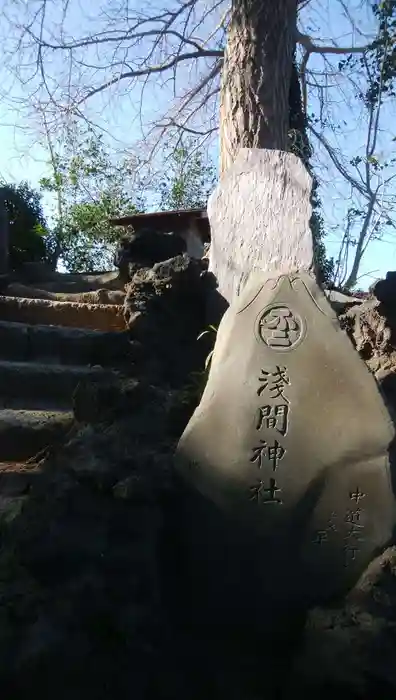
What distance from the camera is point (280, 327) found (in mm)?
2924

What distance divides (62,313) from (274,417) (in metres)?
2.50

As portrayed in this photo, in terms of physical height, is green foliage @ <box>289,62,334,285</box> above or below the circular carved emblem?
above

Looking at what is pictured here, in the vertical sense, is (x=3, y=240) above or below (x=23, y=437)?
above

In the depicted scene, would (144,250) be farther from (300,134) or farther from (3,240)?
(300,134)

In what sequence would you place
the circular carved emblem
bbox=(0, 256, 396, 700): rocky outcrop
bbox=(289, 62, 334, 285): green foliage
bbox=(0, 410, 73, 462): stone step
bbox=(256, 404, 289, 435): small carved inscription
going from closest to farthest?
bbox=(0, 256, 396, 700): rocky outcrop, bbox=(256, 404, 289, 435): small carved inscription, the circular carved emblem, bbox=(0, 410, 73, 462): stone step, bbox=(289, 62, 334, 285): green foliage

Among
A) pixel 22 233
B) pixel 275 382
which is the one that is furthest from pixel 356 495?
pixel 22 233

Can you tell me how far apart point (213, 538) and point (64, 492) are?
0.60m

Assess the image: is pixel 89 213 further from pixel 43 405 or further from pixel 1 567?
pixel 1 567

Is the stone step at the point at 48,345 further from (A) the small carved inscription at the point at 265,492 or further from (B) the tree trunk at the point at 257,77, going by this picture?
(B) the tree trunk at the point at 257,77

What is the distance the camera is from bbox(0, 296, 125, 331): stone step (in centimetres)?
483

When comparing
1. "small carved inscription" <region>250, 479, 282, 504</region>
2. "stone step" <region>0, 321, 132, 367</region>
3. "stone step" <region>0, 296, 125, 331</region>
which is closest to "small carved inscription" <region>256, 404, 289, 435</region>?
"small carved inscription" <region>250, 479, 282, 504</region>

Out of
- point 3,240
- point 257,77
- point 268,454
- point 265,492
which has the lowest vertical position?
point 265,492

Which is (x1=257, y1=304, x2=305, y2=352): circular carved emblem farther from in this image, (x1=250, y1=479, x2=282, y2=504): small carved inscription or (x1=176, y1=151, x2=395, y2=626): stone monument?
(x1=250, y1=479, x2=282, y2=504): small carved inscription

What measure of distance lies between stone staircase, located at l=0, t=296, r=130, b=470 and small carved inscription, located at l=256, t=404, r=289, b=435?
1140 millimetres
